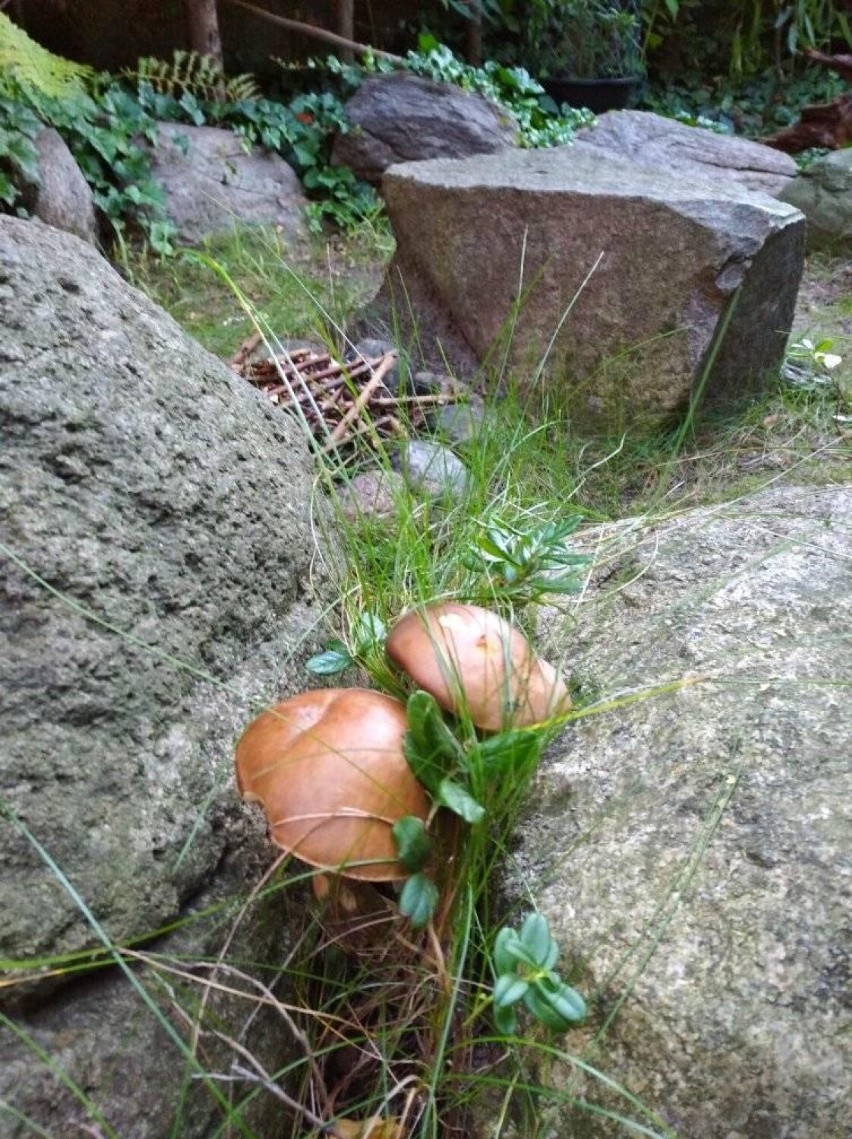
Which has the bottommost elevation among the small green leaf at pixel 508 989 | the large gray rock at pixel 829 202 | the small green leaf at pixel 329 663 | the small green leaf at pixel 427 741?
the large gray rock at pixel 829 202

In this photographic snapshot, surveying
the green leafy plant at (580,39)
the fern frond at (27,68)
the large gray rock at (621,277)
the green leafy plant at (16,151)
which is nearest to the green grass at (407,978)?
the large gray rock at (621,277)

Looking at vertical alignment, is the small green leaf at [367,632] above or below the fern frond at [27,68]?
below

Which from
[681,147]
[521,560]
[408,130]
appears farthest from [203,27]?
[521,560]

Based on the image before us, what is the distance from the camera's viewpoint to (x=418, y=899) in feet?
3.38

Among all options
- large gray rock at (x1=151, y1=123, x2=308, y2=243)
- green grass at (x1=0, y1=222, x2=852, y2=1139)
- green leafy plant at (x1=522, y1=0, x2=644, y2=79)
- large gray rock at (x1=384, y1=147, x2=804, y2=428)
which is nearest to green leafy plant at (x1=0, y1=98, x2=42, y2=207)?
large gray rock at (x1=151, y1=123, x2=308, y2=243)

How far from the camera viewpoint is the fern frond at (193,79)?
5156 mm

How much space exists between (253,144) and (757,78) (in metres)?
5.27

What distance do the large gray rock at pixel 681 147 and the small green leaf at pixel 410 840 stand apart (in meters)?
5.69

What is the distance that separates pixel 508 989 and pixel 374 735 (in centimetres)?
29

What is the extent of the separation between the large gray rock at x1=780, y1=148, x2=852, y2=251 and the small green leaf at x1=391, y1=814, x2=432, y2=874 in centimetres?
445

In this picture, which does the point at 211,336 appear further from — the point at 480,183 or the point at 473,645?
the point at 473,645

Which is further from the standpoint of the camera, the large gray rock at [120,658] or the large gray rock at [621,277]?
the large gray rock at [621,277]

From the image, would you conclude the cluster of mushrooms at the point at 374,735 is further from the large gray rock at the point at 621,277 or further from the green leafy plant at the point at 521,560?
the large gray rock at the point at 621,277

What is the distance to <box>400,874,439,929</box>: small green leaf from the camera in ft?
3.37
